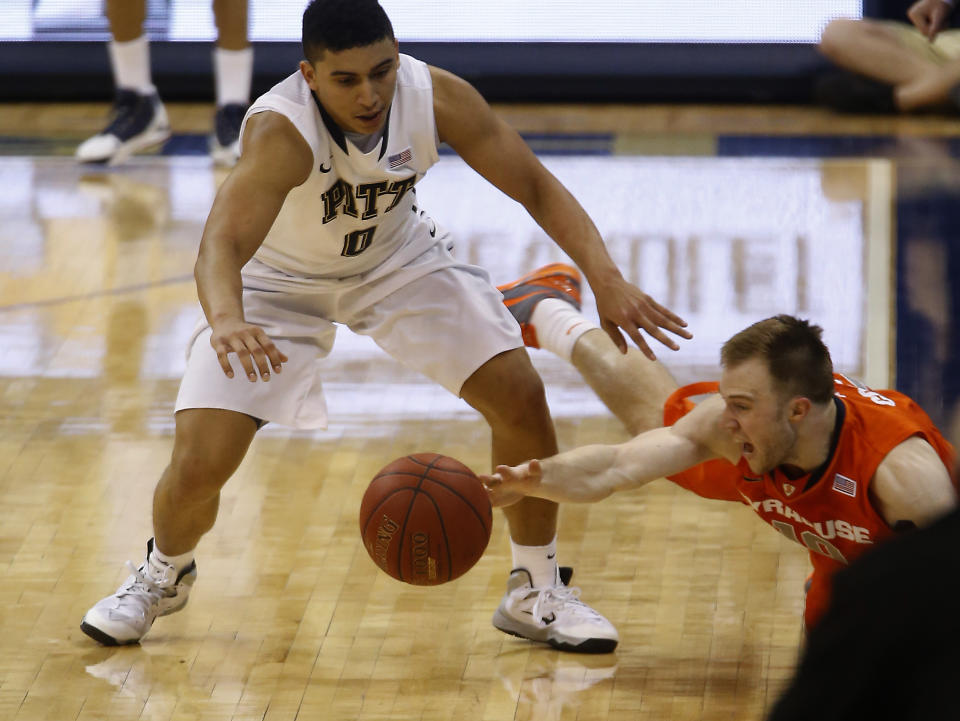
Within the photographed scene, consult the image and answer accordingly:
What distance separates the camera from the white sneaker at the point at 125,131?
805 cm

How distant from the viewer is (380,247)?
12.3ft

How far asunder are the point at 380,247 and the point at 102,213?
3.97 m

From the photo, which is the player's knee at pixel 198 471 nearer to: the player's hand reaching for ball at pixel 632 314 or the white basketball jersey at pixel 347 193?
the white basketball jersey at pixel 347 193

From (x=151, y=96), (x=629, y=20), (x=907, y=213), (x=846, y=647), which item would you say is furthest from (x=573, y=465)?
(x=629, y=20)

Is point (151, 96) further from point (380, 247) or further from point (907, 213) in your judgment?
point (380, 247)

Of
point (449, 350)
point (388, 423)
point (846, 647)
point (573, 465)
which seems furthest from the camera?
point (388, 423)

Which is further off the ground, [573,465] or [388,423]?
[573,465]

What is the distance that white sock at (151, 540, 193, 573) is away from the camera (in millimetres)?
3637

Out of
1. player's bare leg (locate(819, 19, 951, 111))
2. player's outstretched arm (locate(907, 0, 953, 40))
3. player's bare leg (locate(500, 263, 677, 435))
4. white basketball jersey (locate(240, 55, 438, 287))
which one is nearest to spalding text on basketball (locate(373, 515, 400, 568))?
white basketball jersey (locate(240, 55, 438, 287))

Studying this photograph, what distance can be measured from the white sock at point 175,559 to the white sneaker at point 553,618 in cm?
81

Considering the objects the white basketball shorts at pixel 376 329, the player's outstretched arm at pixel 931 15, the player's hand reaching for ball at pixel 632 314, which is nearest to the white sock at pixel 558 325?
the white basketball shorts at pixel 376 329

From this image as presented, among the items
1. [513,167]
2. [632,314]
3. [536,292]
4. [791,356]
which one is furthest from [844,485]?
[536,292]

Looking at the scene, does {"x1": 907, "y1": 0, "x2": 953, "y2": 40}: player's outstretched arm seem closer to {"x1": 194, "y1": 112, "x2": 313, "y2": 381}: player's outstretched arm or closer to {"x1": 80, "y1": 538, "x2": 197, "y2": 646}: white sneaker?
{"x1": 194, "y1": 112, "x2": 313, "y2": 381}: player's outstretched arm

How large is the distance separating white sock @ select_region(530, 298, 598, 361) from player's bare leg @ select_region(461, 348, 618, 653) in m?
0.90
